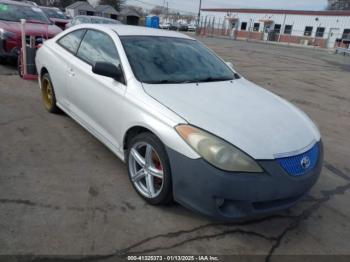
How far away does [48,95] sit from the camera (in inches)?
200

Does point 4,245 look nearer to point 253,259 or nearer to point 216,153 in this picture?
point 216,153

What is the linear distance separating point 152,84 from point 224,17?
195ft

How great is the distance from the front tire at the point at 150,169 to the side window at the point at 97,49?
1022 millimetres

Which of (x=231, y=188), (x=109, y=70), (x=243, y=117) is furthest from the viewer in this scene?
(x=109, y=70)

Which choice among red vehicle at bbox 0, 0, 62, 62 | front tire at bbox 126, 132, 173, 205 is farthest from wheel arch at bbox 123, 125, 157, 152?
red vehicle at bbox 0, 0, 62, 62

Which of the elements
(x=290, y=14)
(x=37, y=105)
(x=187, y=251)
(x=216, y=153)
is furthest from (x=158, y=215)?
(x=290, y=14)

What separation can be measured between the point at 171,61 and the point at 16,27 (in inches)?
237

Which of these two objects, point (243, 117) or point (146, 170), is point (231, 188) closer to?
point (243, 117)

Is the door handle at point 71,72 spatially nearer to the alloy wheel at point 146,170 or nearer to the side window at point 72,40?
the side window at point 72,40

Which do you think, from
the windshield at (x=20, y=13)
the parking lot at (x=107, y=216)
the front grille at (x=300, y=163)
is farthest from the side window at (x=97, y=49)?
the windshield at (x=20, y=13)

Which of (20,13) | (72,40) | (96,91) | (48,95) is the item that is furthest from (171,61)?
(20,13)

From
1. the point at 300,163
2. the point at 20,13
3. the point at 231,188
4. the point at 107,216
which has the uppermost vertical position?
the point at 20,13

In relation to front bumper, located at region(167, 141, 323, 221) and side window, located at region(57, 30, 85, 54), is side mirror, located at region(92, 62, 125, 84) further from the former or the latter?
side window, located at region(57, 30, 85, 54)

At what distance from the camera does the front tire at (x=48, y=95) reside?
4.80 m
